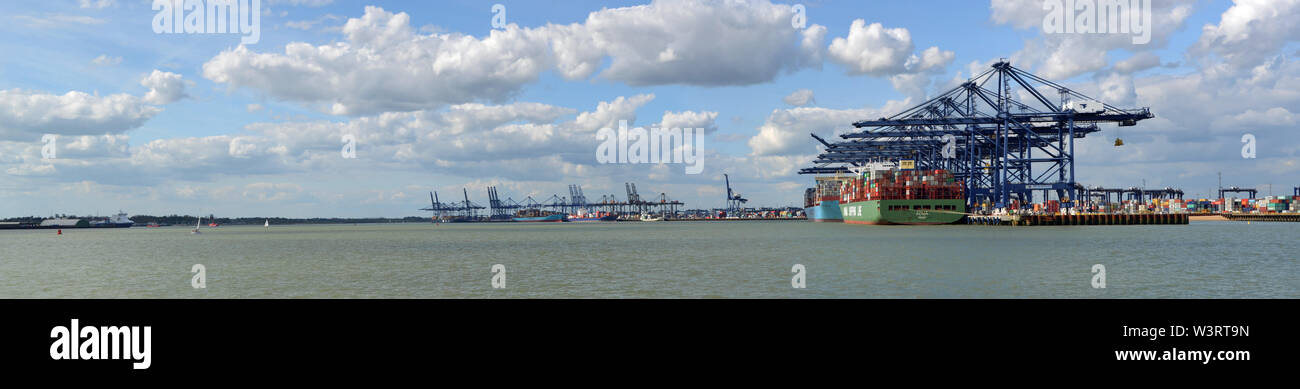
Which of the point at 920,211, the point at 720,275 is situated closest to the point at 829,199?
the point at 920,211

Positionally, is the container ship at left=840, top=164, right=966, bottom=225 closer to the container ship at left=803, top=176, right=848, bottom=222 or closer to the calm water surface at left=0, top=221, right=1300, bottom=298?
the container ship at left=803, top=176, right=848, bottom=222

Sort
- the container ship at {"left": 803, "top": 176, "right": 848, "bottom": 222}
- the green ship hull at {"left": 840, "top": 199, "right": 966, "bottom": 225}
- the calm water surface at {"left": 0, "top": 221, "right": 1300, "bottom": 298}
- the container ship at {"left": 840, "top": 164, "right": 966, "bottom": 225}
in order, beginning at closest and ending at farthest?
the calm water surface at {"left": 0, "top": 221, "right": 1300, "bottom": 298} < the container ship at {"left": 840, "top": 164, "right": 966, "bottom": 225} < the green ship hull at {"left": 840, "top": 199, "right": 966, "bottom": 225} < the container ship at {"left": 803, "top": 176, "right": 848, "bottom": 222}

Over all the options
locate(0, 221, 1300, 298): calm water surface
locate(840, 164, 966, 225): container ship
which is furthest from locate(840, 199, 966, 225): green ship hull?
locate(0, 221, 1300, 298): calm water surface

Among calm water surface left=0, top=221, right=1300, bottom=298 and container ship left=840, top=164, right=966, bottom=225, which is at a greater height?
container ship left=840, top=164, right=966, bottom=225

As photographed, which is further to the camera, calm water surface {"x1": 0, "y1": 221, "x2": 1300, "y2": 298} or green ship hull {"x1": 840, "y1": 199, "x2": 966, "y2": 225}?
green ship hull {"x1": 840, "y1": 199, "x2": 966, "y2": 225}

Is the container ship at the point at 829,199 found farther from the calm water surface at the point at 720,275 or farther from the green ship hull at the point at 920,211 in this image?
the calm water surface at the point at 720,275

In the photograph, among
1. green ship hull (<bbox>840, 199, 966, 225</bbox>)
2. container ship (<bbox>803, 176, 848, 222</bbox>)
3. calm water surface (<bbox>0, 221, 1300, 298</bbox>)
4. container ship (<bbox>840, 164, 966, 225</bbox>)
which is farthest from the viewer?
container ship (<bbox>803, 176, 848, 222</bbox>)

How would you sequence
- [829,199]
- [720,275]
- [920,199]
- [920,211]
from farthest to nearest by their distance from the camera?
[829,199]
[920,211]
[920,199]
[720,275]

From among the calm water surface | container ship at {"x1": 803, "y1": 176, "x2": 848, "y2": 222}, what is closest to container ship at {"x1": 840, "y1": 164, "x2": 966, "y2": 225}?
container ship at {"x1": 803, "y1": 176, "x2": 848, "y2": 222}

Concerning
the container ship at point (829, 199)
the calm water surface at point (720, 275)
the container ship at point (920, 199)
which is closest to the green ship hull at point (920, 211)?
the container ship at point (920, 199)

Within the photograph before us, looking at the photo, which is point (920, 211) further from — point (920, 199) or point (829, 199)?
point (829, 199)
